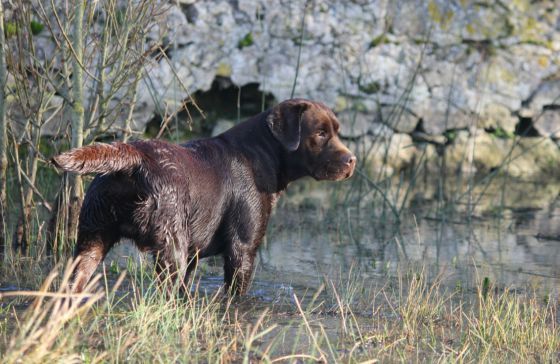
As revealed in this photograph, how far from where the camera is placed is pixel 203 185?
5.54 meters

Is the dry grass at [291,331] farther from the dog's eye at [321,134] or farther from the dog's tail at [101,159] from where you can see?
the dog's eye at [321,134]

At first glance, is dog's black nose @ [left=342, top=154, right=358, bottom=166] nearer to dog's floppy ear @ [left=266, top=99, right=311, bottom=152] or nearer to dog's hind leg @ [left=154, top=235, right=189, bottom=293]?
dog's floppy ear @ [left=266, top=99, right=311, bottom=152]

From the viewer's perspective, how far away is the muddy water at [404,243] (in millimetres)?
6926

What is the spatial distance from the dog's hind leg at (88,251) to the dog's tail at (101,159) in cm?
52

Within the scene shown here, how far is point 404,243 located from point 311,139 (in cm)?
265

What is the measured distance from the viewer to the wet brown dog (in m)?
5.04

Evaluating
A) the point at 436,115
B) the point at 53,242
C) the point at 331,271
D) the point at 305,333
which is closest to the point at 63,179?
the point at 53,242

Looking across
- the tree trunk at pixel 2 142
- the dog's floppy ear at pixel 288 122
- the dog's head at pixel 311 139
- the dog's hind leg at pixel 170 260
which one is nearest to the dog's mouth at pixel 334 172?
the dog's head at pixel 311 139

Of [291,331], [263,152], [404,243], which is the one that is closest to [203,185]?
[263,152]

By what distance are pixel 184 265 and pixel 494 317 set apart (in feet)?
5.87

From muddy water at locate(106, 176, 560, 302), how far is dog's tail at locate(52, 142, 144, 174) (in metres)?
1.56

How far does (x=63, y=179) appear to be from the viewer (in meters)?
6.81

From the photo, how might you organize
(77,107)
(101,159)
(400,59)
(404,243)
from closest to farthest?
(101,159)
(77,107)
(404,243)
(400,59)

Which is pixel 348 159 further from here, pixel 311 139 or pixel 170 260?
pixel 170 260
